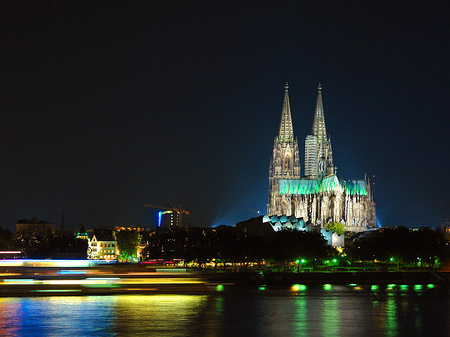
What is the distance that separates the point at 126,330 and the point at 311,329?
1118 cm

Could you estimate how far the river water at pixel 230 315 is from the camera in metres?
47.0

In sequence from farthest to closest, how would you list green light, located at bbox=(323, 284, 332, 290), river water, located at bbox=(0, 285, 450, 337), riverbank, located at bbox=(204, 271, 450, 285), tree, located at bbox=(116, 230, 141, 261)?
tree, located at bbox=(116, 230, 141, 261), riverbank, located at bbox=(204, 271, 450, 285), green light, located at bbox=(323, 284, 332, 290), river water, located at bbox=(0, 285, 450, 337)

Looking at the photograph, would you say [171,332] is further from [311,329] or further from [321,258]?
[321,258]

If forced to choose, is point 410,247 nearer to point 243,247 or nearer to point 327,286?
point 243,247

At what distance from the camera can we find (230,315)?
2206 inches

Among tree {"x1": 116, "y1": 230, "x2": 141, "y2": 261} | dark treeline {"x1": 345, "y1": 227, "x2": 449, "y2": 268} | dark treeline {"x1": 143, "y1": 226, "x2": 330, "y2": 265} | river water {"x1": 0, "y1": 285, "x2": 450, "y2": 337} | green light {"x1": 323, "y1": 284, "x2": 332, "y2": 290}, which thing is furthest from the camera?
tree {"x1": 116, "y1": 230, "x2": 141, "y2": 261}

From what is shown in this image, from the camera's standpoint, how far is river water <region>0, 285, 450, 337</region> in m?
47.0

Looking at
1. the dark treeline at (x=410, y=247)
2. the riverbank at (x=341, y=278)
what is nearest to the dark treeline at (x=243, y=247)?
the dark treeline at (x=410, y=247)

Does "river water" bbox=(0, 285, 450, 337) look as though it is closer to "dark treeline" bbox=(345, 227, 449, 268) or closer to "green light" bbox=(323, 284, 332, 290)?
"green light" bbox=(323, 284, 332, 290)

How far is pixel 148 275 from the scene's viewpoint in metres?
80.2

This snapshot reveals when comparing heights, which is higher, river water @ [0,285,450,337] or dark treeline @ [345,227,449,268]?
dark treeline @ [345,227,449,268]

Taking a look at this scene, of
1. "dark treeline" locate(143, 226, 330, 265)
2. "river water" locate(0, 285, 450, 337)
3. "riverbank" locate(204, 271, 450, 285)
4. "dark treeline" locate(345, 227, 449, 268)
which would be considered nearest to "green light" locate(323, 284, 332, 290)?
"riverbank" locate(204, 271, 450, 285)

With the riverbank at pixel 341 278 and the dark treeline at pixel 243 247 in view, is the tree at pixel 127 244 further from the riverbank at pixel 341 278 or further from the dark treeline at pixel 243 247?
the riverbank at pixel 341 278

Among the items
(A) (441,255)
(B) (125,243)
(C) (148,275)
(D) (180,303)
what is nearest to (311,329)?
(D) (180,303)
